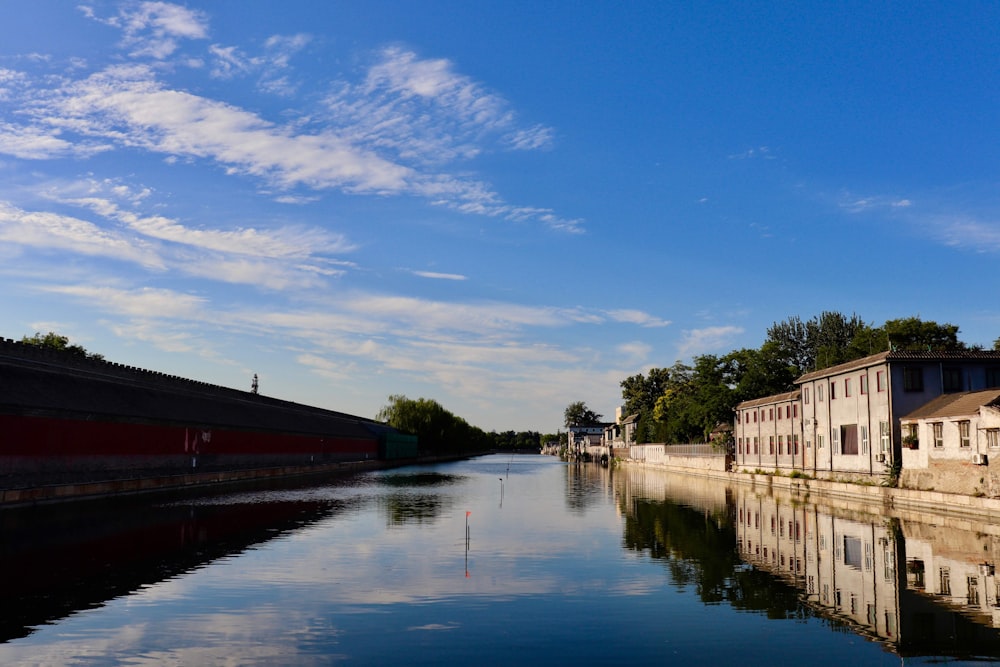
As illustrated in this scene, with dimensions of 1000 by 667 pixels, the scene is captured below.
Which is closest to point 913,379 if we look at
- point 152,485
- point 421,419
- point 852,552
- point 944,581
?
point 852,552

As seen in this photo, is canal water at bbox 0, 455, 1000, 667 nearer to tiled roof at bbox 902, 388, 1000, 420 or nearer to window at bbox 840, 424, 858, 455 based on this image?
tiled roof at bbox 902, 388, 1000, 420

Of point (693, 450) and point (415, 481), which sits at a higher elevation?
point (693, 450)

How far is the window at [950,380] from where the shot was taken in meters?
52.2

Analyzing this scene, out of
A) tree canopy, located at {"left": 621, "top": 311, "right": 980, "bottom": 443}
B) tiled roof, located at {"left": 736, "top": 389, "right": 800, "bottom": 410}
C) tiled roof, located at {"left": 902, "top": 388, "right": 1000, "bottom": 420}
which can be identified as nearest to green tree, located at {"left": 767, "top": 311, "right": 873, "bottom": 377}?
tree canopy, located at {"left": 621, "top": 311, "right": 980, "bottom": 443}

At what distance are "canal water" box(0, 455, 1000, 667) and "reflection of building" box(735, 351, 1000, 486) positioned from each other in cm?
1335

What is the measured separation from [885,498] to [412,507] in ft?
94.7

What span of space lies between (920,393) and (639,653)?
146 feet

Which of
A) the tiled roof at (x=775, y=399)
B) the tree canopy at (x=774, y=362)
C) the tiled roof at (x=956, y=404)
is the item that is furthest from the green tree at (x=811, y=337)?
the tiled roof at (x=956, y=404)

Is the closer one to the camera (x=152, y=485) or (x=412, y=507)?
(x=412, y=507)

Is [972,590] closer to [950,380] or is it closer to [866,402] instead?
[950,380]

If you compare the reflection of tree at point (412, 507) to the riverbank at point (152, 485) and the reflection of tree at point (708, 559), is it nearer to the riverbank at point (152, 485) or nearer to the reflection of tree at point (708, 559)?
the reflection of tree at point (708, 559)

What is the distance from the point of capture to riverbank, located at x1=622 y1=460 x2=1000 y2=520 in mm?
39906

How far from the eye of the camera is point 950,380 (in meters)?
52.3

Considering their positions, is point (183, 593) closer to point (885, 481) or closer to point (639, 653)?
point (639, 653)
